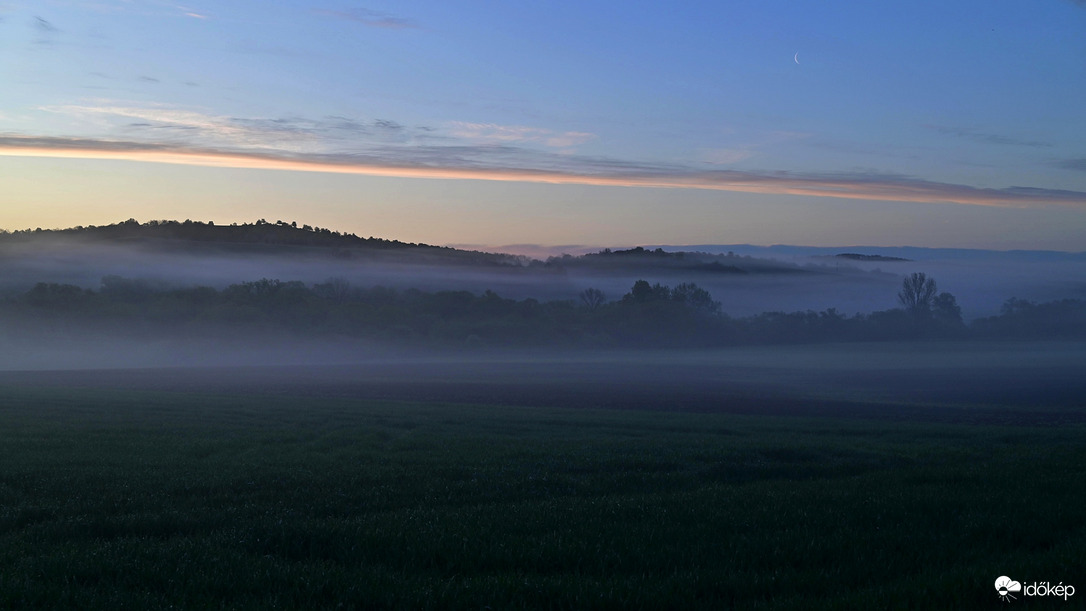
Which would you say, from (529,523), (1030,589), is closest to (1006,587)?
(1030,589)

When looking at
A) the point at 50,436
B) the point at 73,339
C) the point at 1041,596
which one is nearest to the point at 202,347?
the point at 73,339

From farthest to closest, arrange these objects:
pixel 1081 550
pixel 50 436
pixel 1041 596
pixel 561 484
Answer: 1. pixel 50 436
2. pixel 561 484
3. pixel 1081 550
4. pixel 1041 596

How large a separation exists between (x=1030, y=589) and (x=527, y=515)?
845cm

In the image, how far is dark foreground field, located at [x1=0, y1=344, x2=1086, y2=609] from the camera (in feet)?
34.0

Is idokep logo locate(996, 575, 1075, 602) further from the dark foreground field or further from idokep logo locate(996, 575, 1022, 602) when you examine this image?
the dark foreground field

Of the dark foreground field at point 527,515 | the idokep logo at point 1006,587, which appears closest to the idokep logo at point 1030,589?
the idokep logo at point 1006,587

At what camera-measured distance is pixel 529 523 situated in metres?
14.6

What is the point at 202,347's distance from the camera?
641 ft

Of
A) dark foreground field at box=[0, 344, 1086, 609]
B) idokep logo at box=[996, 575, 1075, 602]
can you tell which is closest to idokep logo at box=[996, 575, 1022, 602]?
idokep logo at box=[996, 575, 1075, 602]

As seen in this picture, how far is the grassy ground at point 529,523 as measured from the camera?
10312 mm

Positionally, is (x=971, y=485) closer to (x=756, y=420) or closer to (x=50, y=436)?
(x=756, y=420)

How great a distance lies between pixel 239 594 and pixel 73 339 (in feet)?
722

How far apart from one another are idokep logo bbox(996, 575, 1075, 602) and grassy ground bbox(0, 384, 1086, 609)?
181 millimetres

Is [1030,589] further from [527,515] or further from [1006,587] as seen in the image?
[527,515]
